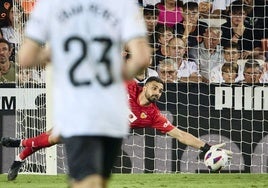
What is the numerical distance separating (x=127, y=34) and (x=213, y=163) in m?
6.28

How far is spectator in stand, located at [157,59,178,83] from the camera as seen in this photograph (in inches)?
478

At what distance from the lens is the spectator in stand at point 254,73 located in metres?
12.0

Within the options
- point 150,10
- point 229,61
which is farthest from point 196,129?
point 150,10

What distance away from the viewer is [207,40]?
12688 mm

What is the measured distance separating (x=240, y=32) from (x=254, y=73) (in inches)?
33.4

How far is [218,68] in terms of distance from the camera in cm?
1232

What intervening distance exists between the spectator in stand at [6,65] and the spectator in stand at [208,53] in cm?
256

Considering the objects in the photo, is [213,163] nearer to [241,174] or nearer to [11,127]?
[241,174]

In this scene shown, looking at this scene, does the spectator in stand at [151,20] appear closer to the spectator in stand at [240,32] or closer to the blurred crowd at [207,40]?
the blurred crowd at [207,40]

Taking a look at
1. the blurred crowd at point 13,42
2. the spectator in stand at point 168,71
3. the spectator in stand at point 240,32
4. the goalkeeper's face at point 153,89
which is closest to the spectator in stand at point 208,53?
the spectator in stand at point 240,32

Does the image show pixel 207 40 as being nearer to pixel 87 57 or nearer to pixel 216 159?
pixel 216 159

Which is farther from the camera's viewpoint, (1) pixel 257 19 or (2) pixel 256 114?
(1) pixel 257 19

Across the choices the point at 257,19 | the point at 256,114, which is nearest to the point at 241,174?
the point at 256,114

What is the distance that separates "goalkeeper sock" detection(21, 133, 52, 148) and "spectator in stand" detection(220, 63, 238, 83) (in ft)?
9.85
